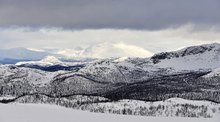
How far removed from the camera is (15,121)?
19300 cm

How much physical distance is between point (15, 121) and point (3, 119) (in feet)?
17.2

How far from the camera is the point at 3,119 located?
194625 mm
